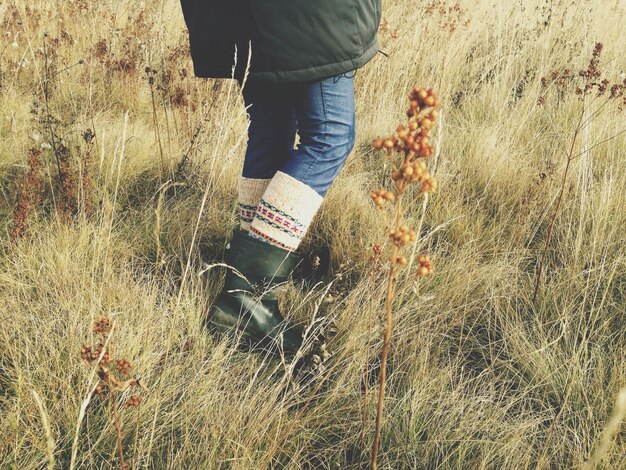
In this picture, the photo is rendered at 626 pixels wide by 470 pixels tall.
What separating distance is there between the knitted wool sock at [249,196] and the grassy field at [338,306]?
0.29m

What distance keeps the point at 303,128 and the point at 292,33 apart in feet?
1.02

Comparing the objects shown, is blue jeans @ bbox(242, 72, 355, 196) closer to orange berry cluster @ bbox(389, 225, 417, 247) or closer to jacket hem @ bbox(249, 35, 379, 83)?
jacket hem @ bbox(249, 35, 379, 83)

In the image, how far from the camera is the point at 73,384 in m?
1.50

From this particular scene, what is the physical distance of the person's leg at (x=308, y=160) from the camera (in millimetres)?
1561

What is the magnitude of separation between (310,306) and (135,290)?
66cm

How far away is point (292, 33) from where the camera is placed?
1.41 m

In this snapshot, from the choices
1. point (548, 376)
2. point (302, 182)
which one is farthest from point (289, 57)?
point (548, 376)

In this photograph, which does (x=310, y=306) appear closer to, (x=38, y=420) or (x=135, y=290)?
(x=135, y=290)

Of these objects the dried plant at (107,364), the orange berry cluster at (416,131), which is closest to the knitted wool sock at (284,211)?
the dried plant at (107,364)

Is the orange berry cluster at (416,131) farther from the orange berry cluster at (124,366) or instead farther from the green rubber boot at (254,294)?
the green rubber boot at (254,294)

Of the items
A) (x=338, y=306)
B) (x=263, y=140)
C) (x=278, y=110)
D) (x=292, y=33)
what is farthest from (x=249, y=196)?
(x=292, y=33)

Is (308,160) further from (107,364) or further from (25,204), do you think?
(25,204)

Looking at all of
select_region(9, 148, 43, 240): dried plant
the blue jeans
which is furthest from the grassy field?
the blue jeans

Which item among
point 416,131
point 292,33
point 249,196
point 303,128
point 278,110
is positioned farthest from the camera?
point 249,196
